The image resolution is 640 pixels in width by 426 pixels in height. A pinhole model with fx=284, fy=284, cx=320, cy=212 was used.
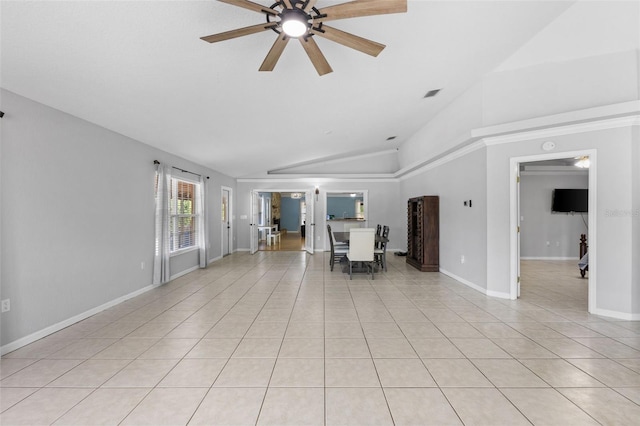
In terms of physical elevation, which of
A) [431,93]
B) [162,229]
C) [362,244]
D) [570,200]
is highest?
[431,93]

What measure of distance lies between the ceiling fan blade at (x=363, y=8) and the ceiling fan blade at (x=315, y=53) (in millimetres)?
197

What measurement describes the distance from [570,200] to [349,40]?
7.91 meters

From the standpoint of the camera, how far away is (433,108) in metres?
5.21

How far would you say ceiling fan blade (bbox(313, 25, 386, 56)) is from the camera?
1897 millimetres

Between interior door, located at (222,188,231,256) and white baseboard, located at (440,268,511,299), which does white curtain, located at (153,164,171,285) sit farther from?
white baseboard, located at (440,268,511,299)

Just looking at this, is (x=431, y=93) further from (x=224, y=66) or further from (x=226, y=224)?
(x=226, y=224)

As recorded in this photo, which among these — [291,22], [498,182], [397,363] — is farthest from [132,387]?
[498,182]

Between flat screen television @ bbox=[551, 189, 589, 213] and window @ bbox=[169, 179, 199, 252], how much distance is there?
343 inches

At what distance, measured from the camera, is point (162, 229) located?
4777 mm

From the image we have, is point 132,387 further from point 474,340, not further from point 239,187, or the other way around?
point 239,187

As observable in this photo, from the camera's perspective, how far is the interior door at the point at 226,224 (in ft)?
26.3

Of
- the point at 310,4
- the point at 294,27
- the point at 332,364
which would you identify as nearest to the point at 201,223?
the point at 332,364

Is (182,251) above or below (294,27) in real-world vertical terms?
below

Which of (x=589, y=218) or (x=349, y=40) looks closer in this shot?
(x=349, y=40)
